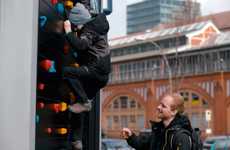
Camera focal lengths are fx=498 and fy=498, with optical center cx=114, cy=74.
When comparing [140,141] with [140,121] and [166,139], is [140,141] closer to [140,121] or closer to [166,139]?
[166,139]

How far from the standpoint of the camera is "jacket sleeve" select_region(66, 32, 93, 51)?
2934 mm

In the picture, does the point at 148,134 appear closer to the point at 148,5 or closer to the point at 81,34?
the point at 81,34

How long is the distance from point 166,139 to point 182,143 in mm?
187

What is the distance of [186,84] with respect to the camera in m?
55.8

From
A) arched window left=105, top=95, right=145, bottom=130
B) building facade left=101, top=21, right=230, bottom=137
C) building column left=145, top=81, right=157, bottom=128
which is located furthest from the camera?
arched window left=105, top=95, right=145, bottom=130

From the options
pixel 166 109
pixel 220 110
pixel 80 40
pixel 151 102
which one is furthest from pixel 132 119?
pixel 80 40

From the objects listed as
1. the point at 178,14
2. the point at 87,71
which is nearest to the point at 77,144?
the point at 87,71

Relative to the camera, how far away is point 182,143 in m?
3.50

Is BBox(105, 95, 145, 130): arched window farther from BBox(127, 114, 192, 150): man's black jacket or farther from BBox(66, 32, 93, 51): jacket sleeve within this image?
BBox(66, 32, 93, 51): jacket sleeve

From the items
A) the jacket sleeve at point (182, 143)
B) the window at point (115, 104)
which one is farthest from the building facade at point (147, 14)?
the jacket sleeve at point (182, 143)

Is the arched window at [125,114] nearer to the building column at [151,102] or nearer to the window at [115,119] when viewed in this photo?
the window at [115,119]

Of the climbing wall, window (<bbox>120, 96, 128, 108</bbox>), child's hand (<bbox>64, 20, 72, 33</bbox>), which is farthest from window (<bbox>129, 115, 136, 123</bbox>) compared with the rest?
child's hand (<bbox>64, 20, 72, 33</bbox>)

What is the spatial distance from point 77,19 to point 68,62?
10.7 inches

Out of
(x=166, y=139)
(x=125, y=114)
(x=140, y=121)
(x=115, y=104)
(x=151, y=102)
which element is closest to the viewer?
(x=166, y=139)
